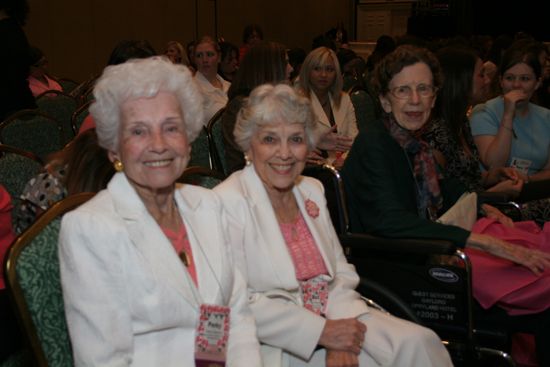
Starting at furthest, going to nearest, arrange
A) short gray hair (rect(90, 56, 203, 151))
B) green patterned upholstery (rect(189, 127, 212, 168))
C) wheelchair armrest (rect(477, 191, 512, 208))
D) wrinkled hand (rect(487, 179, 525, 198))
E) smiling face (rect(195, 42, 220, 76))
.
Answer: smiling face (rect(195, 42, 220, 76)) < green patterned upholstery (rect(189, 127, 212, 168)) < wrinkled hand (rect(487, 179, 525, 198)) < wheelchair armrest (rect(477, 191, 512, 208)) < short gray hair (rect(90, 56, 203, 151))

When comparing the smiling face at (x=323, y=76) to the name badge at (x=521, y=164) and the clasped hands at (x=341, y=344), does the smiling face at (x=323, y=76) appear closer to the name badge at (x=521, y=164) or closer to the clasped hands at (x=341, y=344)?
the name badge at (x=521, y=164)

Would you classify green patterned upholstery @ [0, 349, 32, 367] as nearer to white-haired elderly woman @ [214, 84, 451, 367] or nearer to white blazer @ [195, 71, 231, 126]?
white-haired elderly woman @ [214, 84, 451, 367]

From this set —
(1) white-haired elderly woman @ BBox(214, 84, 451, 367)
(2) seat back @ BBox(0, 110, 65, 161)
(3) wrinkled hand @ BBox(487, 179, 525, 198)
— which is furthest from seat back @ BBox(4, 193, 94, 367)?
(3) wrinkled hand @ BBox(487, 179, 525, 198)

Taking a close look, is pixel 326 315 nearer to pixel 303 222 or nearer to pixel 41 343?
Answer: pixel 303 222

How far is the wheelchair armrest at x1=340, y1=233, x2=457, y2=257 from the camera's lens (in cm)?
233

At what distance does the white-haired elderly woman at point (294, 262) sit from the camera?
204 centimetres

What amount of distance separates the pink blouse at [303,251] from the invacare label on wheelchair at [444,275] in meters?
0.48

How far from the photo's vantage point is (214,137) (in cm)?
369

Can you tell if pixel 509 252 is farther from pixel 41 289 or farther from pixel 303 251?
pixel 41 289

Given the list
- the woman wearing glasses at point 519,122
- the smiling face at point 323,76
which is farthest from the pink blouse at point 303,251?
the smiling face at point 323,76

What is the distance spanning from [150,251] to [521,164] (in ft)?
8.94

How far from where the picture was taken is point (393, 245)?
2443 millimetres

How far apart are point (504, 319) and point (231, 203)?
1169 mm

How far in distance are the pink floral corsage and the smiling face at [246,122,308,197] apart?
97 millimetres
